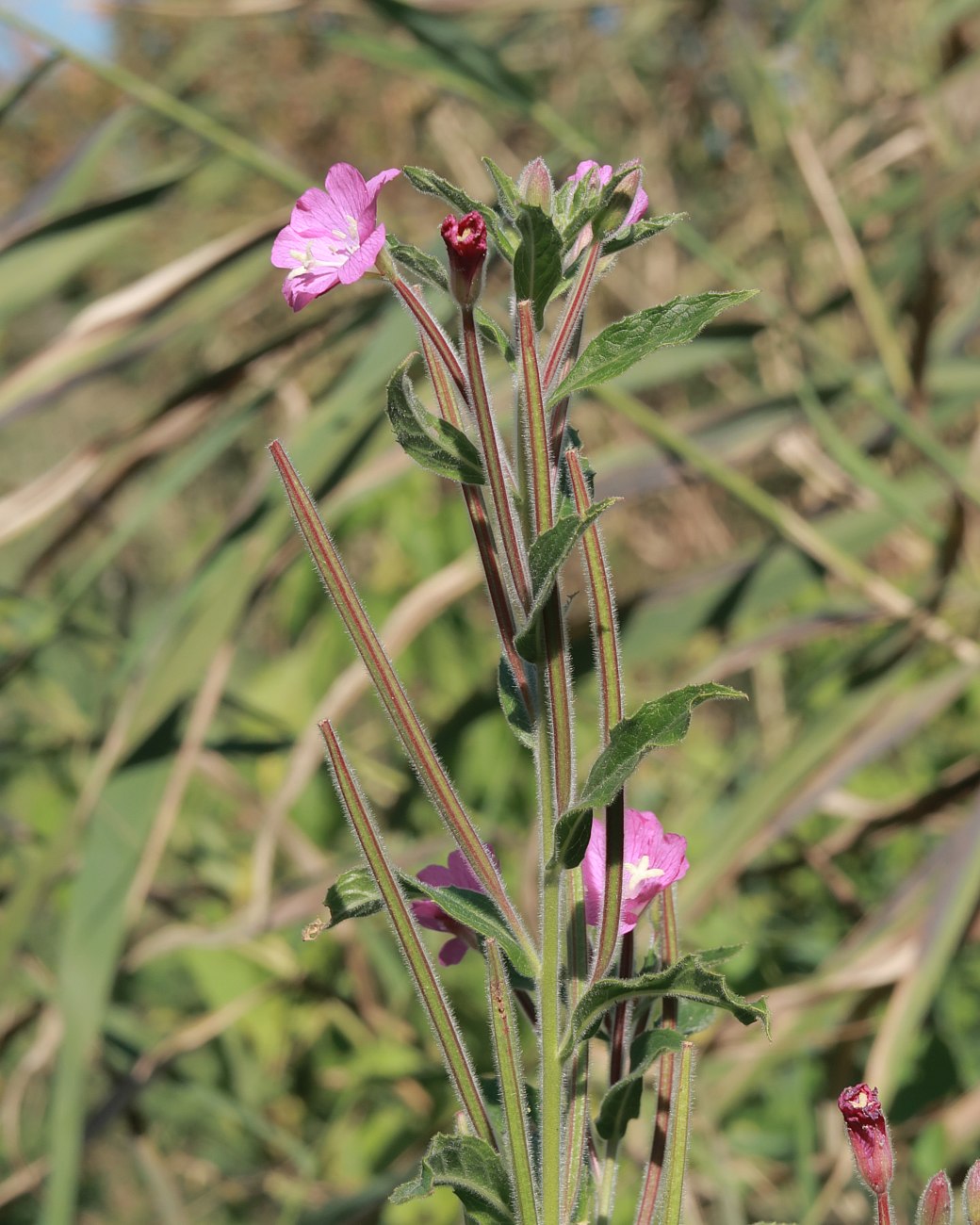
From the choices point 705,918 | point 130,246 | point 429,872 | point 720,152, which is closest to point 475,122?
point 720,152

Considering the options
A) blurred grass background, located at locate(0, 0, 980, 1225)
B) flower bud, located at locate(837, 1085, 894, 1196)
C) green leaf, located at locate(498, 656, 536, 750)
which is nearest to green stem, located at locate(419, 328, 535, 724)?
green leaf, located at locate(498, 656, 536, 750)

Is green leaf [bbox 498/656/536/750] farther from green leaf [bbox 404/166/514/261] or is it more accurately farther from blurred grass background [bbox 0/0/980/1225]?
blurred grass background [bbox 0/0/980/1225]

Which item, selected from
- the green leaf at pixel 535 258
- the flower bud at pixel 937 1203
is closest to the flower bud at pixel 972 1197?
the flower bud at pixel 937 1203

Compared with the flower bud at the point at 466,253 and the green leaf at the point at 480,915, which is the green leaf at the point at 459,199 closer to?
the flower bud at the point at 466,253

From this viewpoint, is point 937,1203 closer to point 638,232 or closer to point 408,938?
point 408,938

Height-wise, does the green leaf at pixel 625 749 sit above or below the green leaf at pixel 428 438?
below

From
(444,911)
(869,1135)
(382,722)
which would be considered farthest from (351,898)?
(382,722)
